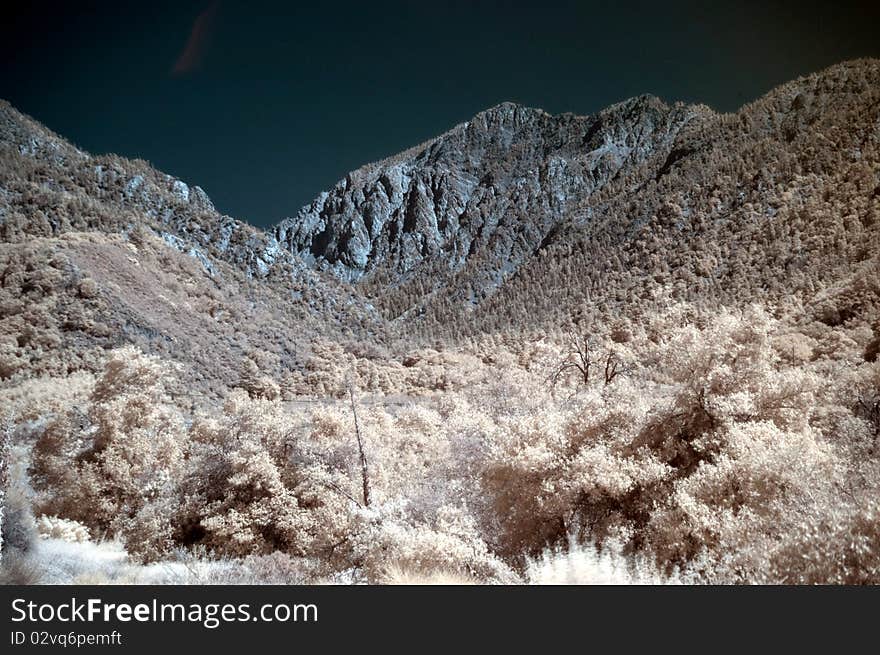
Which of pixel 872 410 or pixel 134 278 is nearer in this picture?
pixel 872 410

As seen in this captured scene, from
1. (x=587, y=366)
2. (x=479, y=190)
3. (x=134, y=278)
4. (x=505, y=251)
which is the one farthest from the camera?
(x=479, y=190)

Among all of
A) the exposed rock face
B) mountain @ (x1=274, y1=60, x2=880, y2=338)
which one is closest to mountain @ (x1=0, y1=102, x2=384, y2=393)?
mountain @ (x1=274, y1=60, x2=880, y2=338)

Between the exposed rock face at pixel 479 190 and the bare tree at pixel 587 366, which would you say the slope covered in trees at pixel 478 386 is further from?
the exposed rock face at pixel 479 190

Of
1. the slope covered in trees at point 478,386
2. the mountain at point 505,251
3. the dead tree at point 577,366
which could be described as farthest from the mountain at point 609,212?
the dead tree at point 577,366

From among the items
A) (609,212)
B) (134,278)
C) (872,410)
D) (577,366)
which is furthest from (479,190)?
(872,410)

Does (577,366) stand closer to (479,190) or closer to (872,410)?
(872,410)
